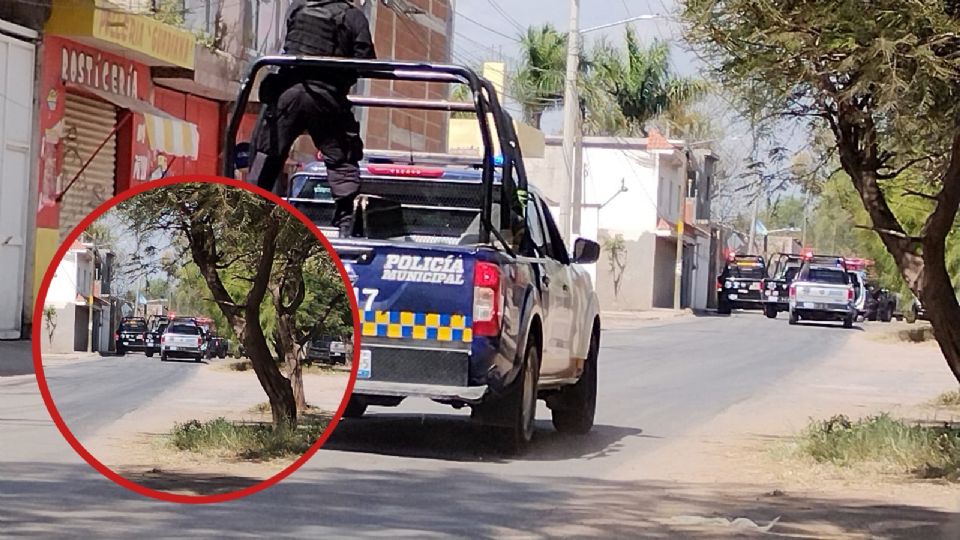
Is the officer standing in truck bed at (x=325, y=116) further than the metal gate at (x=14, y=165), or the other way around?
the metal gate at (x=14, y=165)

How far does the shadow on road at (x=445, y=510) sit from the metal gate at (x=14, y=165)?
14.2 meters

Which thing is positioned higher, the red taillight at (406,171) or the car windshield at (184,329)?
the red taillight at (406,171)

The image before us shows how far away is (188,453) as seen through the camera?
4.14 meters

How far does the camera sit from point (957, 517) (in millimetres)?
9383

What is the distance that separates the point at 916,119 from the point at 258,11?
21148 mm

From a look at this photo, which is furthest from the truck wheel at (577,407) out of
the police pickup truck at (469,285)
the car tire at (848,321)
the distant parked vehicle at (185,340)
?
the car tire at (848,321)

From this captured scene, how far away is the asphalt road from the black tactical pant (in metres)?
1.95

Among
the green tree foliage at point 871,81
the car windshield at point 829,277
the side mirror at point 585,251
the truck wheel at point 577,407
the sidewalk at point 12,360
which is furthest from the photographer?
the car windshield at point 829,277

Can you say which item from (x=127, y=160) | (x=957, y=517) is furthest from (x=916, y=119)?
(x=127, y=160)

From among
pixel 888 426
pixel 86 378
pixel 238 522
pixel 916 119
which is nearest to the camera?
pixel 86 378

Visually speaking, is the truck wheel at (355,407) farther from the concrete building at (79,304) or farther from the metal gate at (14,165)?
the metal gate at (14,165)

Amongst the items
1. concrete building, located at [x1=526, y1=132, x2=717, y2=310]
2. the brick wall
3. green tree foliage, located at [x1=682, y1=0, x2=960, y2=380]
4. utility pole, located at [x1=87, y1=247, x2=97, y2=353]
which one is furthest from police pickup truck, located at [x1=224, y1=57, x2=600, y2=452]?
concrete building, located at [x1=526, y1=132, x2=717, y2=310]

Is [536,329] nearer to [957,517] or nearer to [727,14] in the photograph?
[727,14]

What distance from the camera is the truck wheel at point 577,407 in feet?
42.9
